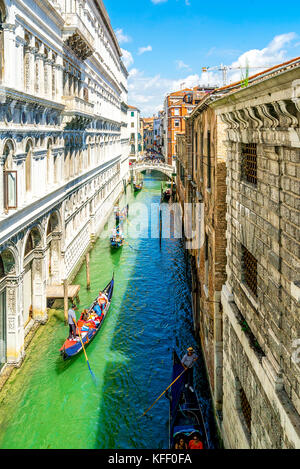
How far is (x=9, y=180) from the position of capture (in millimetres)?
11156

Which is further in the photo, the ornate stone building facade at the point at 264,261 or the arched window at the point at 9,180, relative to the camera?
the arched window at the point at 9,180

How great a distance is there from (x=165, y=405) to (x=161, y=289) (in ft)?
28.3

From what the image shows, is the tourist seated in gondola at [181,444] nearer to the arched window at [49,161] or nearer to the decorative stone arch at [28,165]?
the decorative stone arch at [28,165]

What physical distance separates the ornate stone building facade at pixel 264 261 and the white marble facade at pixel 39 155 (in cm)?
607

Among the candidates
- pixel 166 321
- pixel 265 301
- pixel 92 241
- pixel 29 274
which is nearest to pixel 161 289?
pixel 166 321

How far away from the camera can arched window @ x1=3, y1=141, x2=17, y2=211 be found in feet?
35.6

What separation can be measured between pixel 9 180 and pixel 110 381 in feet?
20.4

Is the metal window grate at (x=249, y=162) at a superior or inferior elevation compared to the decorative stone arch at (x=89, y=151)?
inferior

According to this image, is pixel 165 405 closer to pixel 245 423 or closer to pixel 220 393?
pixel 220 393

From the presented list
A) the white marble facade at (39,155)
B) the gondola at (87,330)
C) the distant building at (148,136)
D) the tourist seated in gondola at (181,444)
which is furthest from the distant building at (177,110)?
the distant building at (148,136)

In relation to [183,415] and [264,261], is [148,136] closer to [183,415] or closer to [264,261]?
[183,415]

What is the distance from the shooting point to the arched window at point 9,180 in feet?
35.6
